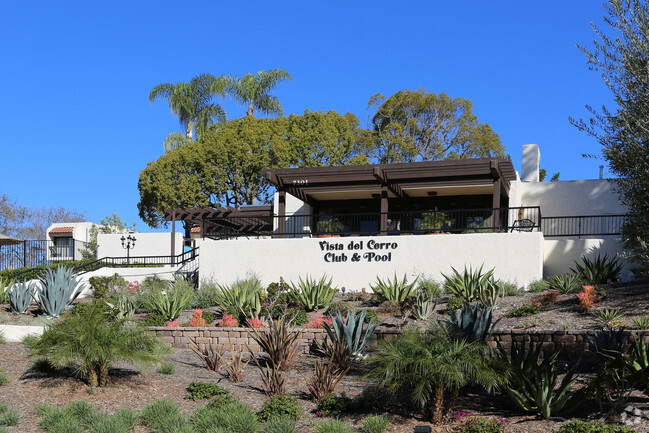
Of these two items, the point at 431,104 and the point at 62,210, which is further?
the point at 62,210

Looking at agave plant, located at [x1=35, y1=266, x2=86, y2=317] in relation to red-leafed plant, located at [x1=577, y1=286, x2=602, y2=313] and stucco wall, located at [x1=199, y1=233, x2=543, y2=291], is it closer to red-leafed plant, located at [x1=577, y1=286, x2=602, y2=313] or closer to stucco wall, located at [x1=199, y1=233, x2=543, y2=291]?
stucco wall, located at [x1=199, y1=233, x2=543, y2=291]

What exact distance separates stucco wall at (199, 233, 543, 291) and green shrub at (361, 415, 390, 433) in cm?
1156

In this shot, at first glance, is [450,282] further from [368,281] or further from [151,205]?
[151,205]

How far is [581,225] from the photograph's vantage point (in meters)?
22.9

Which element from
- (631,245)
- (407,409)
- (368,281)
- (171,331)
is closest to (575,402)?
(407,409)

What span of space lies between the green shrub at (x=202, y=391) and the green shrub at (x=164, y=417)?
0.48 metres

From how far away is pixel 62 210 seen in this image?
58906 mm

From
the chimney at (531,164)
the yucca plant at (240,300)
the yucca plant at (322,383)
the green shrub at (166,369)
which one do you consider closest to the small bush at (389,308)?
the yucca plant at (240,300)

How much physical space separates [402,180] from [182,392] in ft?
46.7

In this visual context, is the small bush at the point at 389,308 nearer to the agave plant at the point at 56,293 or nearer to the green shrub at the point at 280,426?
the green shrub at the point at 280,426

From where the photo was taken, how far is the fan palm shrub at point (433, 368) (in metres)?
7.81

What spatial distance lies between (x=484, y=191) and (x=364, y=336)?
44.7 feet

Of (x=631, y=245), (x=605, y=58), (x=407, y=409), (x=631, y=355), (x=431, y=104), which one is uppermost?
(x=431, y=104)

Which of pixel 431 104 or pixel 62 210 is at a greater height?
pixel 431 104
